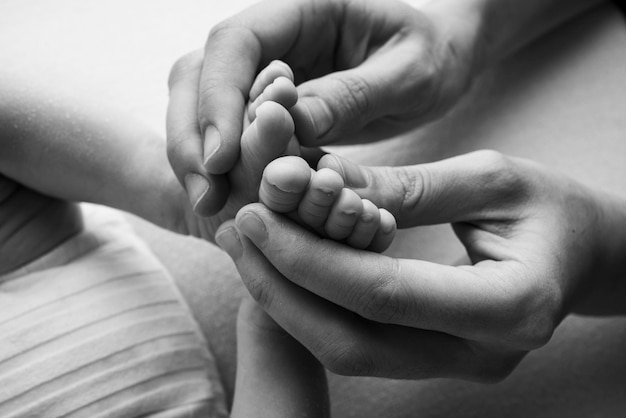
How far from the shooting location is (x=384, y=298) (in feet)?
1.98

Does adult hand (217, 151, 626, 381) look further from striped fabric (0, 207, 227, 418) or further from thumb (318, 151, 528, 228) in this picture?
striped fabric (0, 207, 227, 418)

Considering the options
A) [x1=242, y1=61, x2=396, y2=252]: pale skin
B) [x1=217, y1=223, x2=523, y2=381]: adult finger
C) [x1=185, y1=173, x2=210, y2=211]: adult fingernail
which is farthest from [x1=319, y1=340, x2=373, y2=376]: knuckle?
[x1=185, y1=173, x2=210, y2=211]: adult fingernail

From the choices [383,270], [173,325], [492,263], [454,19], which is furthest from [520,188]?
[173,325]

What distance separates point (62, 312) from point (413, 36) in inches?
22.3

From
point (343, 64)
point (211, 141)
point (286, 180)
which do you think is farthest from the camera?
point (343, 64)

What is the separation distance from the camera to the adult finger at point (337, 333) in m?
0.65

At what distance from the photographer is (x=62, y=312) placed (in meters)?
0.78

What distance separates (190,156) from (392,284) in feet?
0.83

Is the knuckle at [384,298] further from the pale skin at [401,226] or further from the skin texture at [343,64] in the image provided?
the skin texture at [343,64]

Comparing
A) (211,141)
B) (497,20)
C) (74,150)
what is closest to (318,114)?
(211,141)

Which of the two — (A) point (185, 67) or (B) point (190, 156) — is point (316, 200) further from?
(A) point (185, 67)

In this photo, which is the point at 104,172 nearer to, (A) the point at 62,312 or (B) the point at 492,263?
(A) the point at 62,312

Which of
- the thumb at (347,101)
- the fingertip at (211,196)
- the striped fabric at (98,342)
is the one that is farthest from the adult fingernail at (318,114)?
the striped fabric at (98,342)

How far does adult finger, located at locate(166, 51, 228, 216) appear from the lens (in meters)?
0.68
